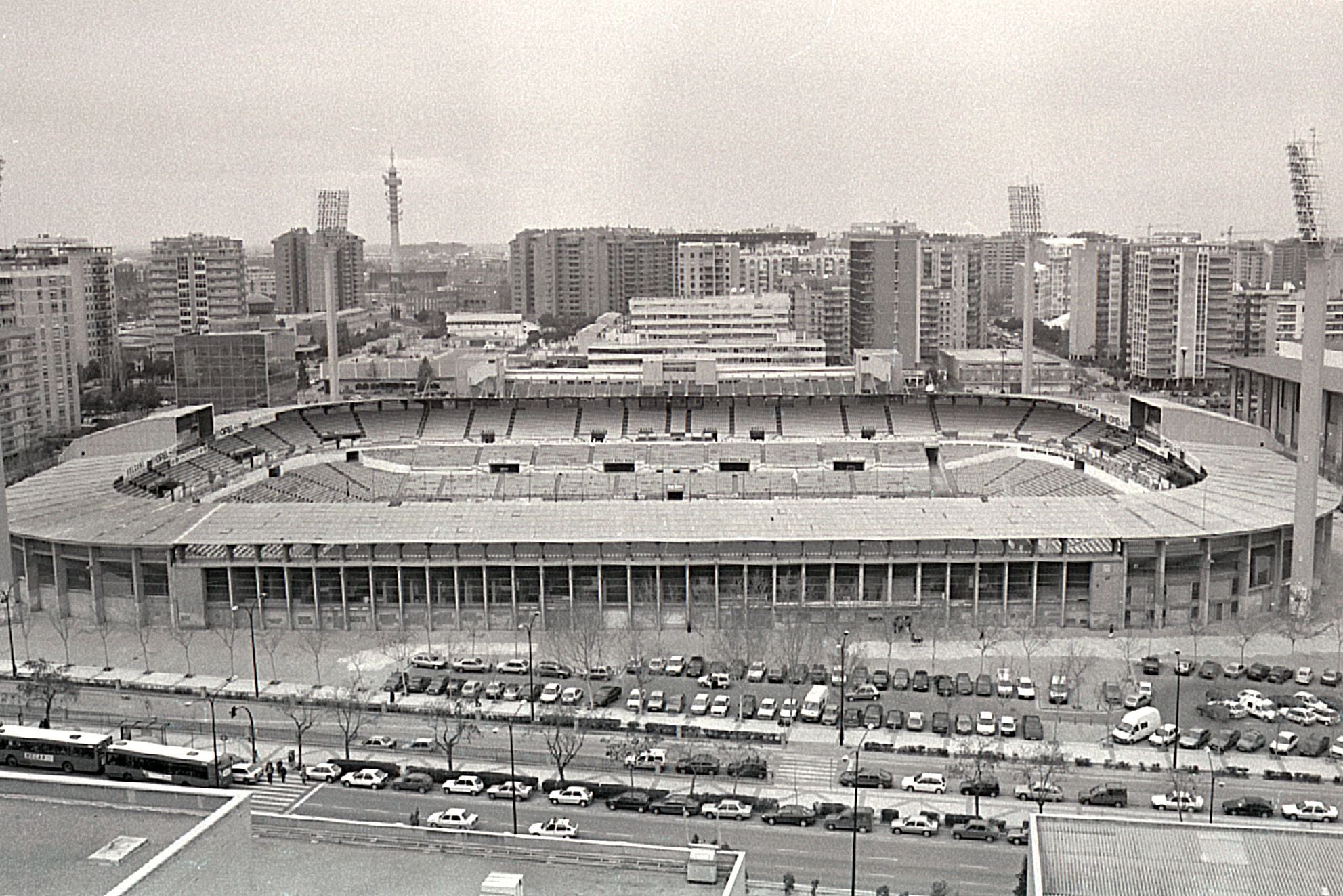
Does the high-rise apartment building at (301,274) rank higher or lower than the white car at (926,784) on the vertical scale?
higher

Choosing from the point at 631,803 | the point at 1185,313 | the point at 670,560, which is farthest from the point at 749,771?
the point at 1185,313

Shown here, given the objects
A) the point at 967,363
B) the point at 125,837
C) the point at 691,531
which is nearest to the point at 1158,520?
the point at 691,531

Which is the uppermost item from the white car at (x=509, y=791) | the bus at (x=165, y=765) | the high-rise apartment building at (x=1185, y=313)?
the high-rise apartment building at (x=1185, y=313)

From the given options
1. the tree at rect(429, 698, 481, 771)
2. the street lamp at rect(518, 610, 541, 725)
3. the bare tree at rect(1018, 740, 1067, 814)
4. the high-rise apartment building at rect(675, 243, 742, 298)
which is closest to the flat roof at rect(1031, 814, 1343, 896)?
the bare tree at rect(1018, 740, 1067, 814)

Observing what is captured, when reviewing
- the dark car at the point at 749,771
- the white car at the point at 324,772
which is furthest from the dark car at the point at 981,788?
the white car at the point at 324,772

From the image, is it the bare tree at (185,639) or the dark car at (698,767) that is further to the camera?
the bare tree at (185,639)

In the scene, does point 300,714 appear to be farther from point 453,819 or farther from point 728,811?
point 728,811

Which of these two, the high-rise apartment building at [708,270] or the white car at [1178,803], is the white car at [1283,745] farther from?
the high-rise apartment building at [708,270]
